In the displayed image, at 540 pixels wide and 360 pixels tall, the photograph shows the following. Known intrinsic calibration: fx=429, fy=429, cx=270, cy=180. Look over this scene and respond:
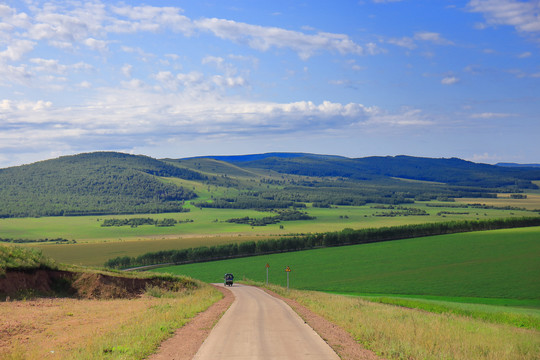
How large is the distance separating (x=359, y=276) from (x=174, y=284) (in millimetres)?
40519

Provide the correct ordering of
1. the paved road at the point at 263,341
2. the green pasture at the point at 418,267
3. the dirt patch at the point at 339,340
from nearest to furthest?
the paved road at the point at 263,341 → the dirt patch at the point at 339,340 → the green pasture at the point at 418,267

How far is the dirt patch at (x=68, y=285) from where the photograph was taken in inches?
1050

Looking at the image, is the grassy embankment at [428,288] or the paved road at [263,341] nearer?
the paved road at [263,341]

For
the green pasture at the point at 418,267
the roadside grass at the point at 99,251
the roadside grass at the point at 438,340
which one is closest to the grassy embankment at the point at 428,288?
the roadside grass at the point at 438,340

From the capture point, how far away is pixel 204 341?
680 inches

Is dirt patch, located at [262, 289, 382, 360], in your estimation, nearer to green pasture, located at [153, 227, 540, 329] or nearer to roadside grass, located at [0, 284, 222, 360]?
roadside grass, located at [0, 284, 222, 360]

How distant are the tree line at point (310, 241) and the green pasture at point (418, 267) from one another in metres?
5.65

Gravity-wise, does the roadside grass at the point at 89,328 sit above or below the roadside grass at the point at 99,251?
above

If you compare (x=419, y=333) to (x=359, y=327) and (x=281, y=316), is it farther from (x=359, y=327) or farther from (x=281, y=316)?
(x=281, y=316)

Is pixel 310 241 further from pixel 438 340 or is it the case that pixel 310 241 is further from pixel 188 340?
pixel 188 340

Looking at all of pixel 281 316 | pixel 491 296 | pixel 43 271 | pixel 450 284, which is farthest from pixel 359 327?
pixel 450 284

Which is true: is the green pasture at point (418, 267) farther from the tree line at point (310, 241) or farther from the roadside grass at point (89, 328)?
the roadside grass at point (89, 328)

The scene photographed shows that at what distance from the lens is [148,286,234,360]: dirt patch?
50.3 feet

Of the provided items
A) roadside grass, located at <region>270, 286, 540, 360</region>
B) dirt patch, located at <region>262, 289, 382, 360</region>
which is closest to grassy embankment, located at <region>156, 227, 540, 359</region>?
roadside grass, located at <region>270, 286, 540, 360</region>
